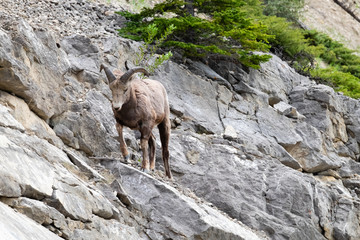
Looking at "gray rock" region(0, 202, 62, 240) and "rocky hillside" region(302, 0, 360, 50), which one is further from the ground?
"rocky hillside" region(302, 0, 360, 50)

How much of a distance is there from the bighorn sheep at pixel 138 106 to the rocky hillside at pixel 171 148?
19.2 inches

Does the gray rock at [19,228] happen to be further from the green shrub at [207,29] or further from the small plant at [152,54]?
the green shrub at [207,29]

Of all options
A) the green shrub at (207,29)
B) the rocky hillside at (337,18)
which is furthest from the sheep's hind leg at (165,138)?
the rocky hillside at (337,18)

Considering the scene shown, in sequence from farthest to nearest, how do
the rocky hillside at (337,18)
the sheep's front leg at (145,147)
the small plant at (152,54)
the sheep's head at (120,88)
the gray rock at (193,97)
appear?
1. the rocky hillside at (337,18)
2. the gray rock at (193,97)
3. the small plant at (152,54)
4. the sheep's front leg at (145,147)
5. the sheep's head at (120,88)

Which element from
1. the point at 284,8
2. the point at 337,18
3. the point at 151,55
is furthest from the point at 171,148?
the point at 337,18

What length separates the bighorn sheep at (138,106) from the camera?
25.5 ft

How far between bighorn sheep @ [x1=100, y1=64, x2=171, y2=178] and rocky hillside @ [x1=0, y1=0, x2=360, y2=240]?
488mm

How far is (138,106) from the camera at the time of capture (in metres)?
8.15

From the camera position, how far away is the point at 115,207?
22.1ft

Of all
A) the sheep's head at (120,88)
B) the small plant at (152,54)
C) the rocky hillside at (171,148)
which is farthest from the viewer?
the small plant at (152,54)

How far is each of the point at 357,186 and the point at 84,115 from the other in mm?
9348

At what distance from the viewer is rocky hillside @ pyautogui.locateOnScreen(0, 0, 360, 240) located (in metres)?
5.98

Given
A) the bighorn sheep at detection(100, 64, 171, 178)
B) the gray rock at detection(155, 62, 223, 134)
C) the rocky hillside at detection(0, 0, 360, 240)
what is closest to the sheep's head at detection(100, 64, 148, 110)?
the bighorn sheep at detection(100, 64, 171, 178)

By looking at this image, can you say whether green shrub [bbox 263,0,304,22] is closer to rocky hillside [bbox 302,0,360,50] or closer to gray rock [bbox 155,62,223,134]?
rocky hillside [bbox 302,0,360,50]
